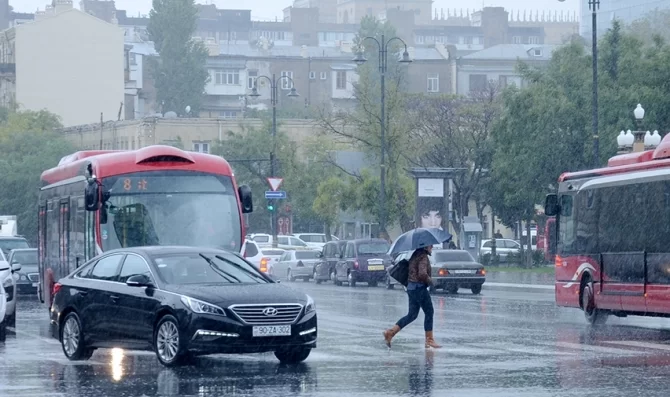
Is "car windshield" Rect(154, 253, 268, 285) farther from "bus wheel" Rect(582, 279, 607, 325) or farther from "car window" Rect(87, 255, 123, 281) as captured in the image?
"bus wheel" Rect(582, 279, 607, 325)

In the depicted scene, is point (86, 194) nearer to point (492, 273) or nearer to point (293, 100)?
point (492, 273)

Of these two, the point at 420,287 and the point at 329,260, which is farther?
the point at 329,260

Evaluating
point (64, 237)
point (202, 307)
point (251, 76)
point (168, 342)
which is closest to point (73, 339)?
point (168, 342)

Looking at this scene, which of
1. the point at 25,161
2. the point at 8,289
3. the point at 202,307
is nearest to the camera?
the point at 202,307

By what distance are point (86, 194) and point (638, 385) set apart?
1099 centimetres

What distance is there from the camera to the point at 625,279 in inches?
979

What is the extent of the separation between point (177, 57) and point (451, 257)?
91777mm

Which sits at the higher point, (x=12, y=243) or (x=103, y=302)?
(x=103, y=302)

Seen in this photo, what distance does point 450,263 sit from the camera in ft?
138

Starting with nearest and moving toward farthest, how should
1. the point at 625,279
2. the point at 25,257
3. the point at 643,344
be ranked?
the point at 643,344
the point at 625,279
the point at 25,257

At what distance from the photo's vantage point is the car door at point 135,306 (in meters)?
17.5

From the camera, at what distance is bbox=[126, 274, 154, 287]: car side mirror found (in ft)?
57.7

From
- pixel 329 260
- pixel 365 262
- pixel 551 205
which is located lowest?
pixel 329 260

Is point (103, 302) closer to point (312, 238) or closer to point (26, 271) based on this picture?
point (26, 271)
